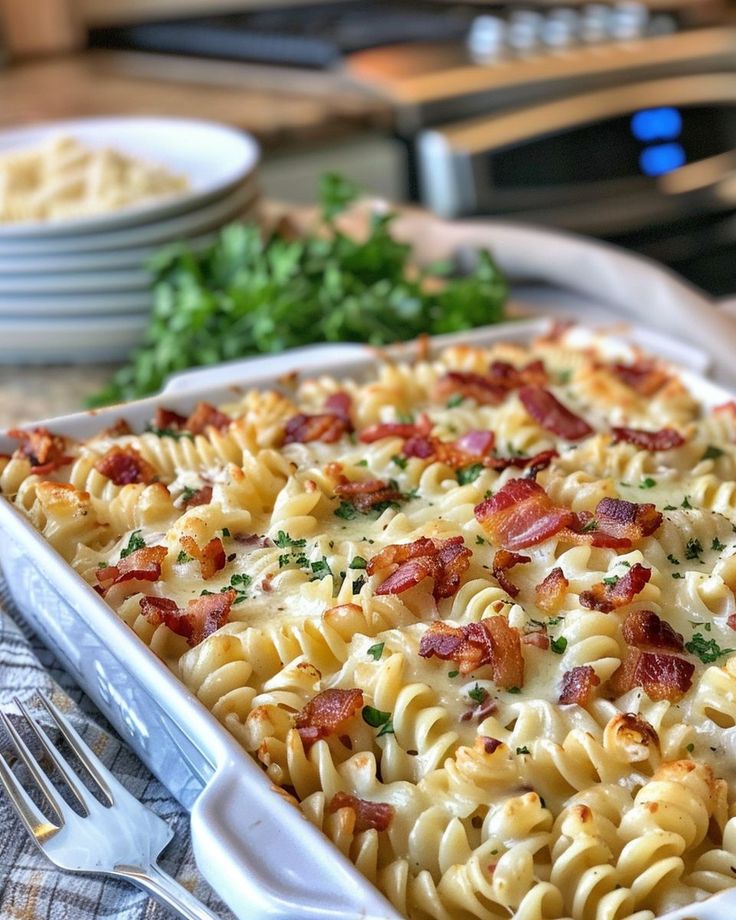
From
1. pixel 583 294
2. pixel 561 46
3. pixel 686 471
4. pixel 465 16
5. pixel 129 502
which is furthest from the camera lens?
pixel 465 16

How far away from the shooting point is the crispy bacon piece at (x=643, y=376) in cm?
247

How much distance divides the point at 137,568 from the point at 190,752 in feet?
1.25

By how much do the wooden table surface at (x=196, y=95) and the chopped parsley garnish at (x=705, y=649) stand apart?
3555mm

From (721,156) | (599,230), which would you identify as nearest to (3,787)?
(599,230)

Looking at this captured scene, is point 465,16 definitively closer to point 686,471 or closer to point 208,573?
point 686,471

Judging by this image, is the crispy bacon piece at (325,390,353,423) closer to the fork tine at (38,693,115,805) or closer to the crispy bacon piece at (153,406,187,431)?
the crispy bacon piece at (153,406,187,431)

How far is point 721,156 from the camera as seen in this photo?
535cm

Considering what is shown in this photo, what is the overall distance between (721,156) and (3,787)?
15.3 feet

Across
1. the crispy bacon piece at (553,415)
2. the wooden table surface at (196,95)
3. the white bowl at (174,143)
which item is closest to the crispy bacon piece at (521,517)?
the crispy bacon piece at (553,415)

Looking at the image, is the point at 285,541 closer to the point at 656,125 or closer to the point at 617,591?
the point at 617,591

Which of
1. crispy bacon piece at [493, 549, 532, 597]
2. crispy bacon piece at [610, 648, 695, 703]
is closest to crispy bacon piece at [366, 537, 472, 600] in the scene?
crispy bacon piece at [493, 549, 532, 597]

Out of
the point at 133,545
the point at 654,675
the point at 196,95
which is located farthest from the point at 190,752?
the point at 196,95

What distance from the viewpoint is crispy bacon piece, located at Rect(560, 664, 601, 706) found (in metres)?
1.50

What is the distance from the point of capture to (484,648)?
1528mm
